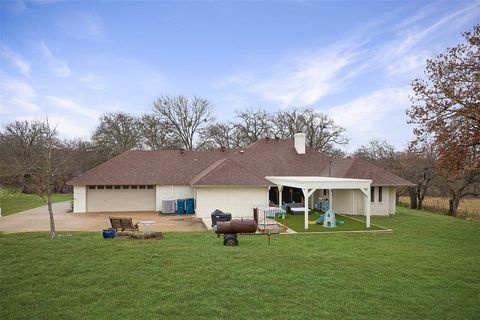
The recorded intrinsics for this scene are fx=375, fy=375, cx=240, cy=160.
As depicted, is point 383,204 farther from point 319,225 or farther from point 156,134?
point 156,134

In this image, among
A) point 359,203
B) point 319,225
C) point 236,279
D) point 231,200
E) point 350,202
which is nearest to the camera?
point 236,279

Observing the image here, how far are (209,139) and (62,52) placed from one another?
3604 cm

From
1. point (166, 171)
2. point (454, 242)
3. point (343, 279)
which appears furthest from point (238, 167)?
point (343, 279)

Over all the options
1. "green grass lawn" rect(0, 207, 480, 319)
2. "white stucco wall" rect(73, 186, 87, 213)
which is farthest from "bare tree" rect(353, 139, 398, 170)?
"green grass lawn" rect(0, 207, 480, 319)

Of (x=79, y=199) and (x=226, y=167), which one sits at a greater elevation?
(x=226, y=167)

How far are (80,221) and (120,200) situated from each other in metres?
5.99

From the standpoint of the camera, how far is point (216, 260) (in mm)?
11812

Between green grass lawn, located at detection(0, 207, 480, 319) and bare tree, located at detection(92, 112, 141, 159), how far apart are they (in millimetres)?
36108

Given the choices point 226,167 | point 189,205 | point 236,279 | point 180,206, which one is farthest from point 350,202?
point 236,279

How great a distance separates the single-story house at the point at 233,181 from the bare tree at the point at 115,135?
2034cm

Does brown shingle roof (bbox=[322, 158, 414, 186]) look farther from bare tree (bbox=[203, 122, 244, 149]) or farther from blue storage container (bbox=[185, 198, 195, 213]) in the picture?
bare tree (bbox=[203, 122, 244, 149])

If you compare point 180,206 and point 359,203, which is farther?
point 180,206

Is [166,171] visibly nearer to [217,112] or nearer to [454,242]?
[454,242]

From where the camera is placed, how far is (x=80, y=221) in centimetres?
2228
